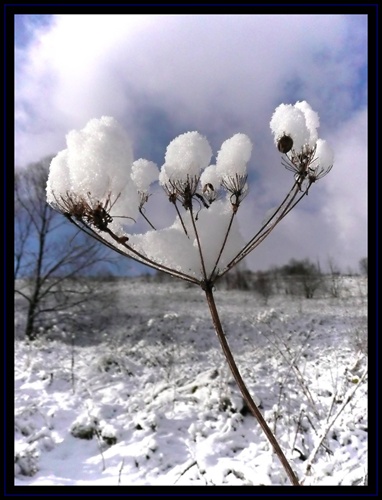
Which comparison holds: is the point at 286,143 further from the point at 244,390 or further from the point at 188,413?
the point at 188,413

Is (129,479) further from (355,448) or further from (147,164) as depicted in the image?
(147,164)

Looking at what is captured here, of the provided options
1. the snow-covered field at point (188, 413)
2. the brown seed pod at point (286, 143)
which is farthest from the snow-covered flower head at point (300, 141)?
the snow-covered field at point (188, 413)

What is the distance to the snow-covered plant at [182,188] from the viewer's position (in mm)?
728

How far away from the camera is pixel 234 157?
2.78 ft

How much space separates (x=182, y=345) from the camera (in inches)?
397

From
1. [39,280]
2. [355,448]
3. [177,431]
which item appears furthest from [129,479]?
[39,280]

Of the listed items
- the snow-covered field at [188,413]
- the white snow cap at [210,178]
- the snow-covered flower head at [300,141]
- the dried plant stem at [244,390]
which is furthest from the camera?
the snow-covered field at [188,413]

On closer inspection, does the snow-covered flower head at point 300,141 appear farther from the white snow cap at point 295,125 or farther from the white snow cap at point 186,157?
the white snow cap at point 186,157

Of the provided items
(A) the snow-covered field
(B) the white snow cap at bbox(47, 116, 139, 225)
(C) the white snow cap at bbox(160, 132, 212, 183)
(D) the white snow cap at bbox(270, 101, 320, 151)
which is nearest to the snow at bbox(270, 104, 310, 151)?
(D) the white snow cap at bbox(270, 101, 320, 151)

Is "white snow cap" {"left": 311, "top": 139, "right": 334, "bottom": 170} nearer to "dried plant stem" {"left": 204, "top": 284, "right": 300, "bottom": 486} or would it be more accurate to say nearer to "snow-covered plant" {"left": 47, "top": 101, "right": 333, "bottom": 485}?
"snow-covered plant" {"left": 47, "top": 101, "right": 333, "bottom": 485}

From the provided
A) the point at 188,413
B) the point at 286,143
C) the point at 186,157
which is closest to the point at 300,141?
the point at 286,143

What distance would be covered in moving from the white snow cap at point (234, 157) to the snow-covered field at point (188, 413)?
3.12ft

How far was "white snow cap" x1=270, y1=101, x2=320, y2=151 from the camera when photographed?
0.83 m

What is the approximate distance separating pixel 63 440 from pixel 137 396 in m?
1.56
